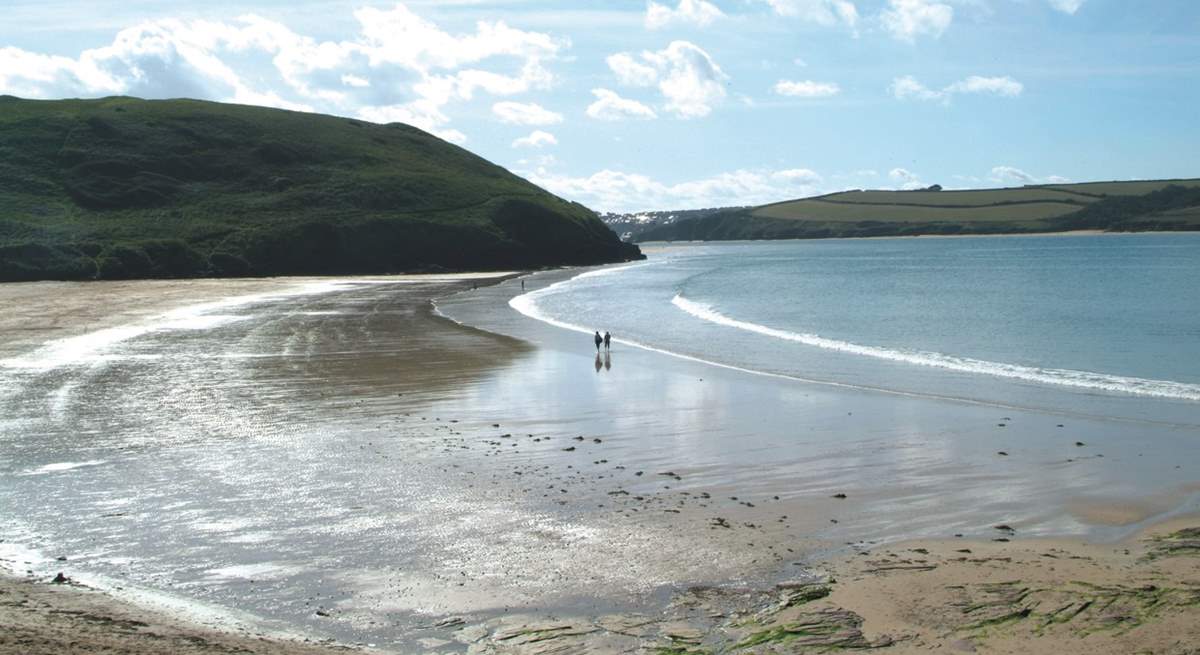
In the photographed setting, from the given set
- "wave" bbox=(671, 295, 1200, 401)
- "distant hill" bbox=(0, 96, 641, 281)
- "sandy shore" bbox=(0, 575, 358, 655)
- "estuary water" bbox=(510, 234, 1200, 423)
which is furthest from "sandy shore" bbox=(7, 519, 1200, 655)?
"distant hill" bbox=(0, 96, 641, 281)

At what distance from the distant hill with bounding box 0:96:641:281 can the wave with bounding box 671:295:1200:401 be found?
226ft

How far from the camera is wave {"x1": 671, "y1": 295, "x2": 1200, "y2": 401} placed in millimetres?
24578

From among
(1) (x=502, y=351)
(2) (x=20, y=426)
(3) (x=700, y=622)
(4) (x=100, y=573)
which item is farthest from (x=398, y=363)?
(3) (x=700, y=622)

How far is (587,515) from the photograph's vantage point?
514 inches

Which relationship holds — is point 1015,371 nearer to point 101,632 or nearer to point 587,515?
point 587,515

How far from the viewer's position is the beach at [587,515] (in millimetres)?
9156

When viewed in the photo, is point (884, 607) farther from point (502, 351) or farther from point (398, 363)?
point (502, 351)

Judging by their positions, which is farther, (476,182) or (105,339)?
(476,182)

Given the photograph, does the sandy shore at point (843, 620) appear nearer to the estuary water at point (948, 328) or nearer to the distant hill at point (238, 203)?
the estuary water at point (948, 328)

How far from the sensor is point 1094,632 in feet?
28.1

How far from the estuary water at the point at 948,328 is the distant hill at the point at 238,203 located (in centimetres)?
3518

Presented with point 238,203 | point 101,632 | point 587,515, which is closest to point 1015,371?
point 587,515

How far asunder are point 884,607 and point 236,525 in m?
7.79

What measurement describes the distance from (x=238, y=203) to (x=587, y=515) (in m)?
113
